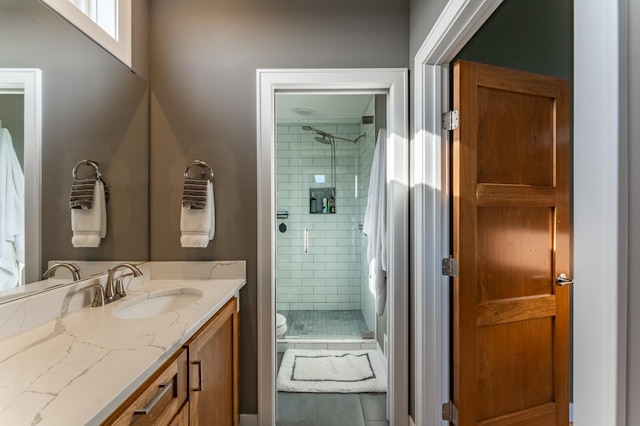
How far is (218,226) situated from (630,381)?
5.59 ft

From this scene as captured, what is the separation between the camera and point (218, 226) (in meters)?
1.77

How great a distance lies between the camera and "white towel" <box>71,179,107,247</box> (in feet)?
4.39

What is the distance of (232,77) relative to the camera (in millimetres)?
1770

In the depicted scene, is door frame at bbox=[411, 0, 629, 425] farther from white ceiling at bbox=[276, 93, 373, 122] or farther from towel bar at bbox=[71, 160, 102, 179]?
white ceiling at bbox=[276, 93, 373, 122]

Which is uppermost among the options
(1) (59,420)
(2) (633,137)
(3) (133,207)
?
(2) (633,137)

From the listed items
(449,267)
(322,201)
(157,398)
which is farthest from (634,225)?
(322,201)

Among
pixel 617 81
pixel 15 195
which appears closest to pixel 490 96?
pixel 617 81

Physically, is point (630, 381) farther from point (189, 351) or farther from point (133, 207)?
point (133, 207)

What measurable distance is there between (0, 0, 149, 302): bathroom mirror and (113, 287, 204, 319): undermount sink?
279 mm

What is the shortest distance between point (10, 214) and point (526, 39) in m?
2.58

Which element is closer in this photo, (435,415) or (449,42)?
(449,42)

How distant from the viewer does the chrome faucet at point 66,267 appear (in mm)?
1171

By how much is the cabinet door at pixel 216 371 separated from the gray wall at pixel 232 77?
0.17 m

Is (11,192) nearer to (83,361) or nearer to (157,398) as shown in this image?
(83,361)
